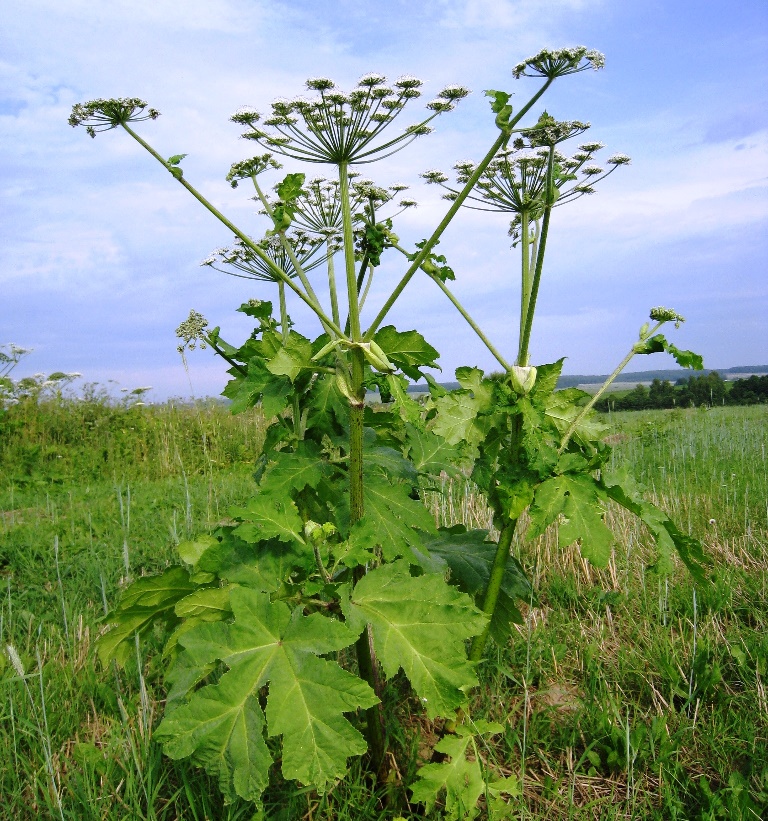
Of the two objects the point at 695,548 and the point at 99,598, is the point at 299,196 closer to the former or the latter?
the point at 695,548

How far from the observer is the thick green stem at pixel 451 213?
188 cm

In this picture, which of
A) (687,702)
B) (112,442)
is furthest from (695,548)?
(112,442)

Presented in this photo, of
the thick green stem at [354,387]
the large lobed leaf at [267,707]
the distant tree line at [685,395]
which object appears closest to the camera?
the large lobed leaf at [267,707]

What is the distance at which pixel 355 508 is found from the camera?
213 cm

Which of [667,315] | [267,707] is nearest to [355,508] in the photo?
[267,707]

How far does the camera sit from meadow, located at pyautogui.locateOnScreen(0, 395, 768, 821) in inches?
95.9

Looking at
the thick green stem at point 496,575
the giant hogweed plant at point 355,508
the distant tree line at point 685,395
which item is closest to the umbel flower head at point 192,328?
the giant hogweed plant at point 355,508

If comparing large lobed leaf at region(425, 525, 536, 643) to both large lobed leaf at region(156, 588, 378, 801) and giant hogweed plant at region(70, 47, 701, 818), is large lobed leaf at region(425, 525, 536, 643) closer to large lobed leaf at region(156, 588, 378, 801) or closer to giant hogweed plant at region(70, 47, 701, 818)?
giant hogweed plant at region(70, 47, 701, 818)

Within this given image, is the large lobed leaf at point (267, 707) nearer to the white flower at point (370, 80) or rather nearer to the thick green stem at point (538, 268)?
the thick green stem at point (538, 268)

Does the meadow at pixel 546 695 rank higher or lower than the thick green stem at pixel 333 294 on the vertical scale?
lower

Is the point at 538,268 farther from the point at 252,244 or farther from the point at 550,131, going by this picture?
the point at 252,244

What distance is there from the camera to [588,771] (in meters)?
2.72

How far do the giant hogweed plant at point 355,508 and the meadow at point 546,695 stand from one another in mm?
362

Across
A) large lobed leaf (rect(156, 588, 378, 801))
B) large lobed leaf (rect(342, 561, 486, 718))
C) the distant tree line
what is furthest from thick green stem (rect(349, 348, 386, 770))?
the distant tree line
